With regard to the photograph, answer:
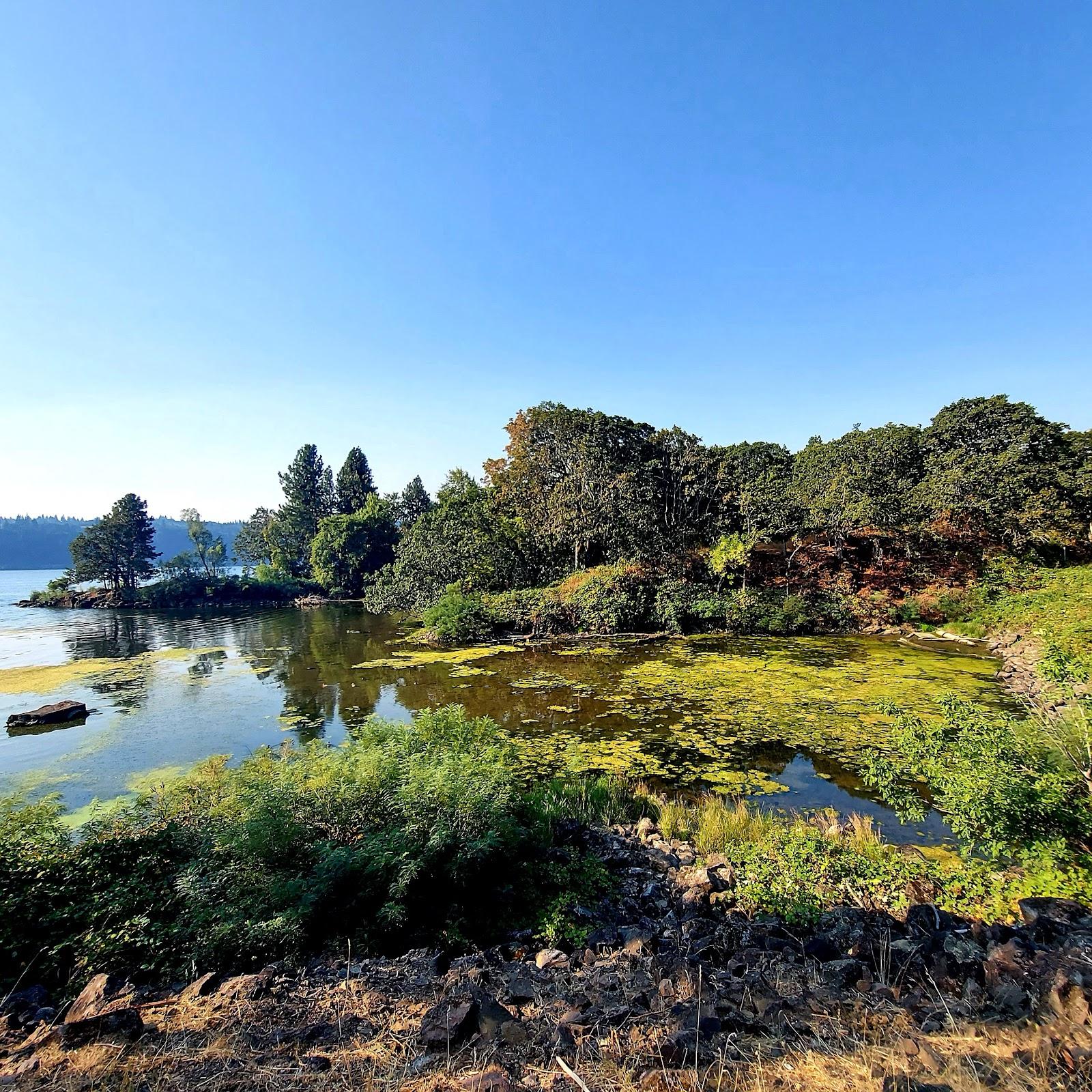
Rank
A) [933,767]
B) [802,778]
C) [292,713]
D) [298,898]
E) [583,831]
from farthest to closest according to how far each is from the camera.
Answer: [292,713] < [802,778] < [583,831] < [933,767] < [298,898]

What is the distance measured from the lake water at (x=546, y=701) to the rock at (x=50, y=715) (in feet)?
1.11

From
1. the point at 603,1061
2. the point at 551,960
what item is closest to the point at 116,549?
the point at 551,960

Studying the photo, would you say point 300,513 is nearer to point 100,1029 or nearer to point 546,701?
point 546,701

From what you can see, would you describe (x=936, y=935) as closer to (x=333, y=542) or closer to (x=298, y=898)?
(x=298, y=898)

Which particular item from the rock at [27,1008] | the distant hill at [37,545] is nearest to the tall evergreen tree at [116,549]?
the rock at [27,1008]

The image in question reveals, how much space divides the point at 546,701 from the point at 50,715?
1116 cm

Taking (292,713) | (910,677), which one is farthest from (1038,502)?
(292,713)

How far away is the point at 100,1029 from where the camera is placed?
290 cm

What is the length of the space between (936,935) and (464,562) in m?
22.3

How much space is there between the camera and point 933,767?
470 cm

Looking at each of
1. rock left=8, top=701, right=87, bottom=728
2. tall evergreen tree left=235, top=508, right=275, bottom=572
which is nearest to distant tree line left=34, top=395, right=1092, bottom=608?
rock left=8, top=701, right=87, bottom=728

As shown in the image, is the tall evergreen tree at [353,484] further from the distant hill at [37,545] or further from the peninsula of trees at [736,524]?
the distant hill at [37,545]

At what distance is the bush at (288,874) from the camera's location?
391 cm

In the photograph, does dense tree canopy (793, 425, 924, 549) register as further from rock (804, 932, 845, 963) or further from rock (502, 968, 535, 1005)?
rock (502, 968, 535, 1005)
